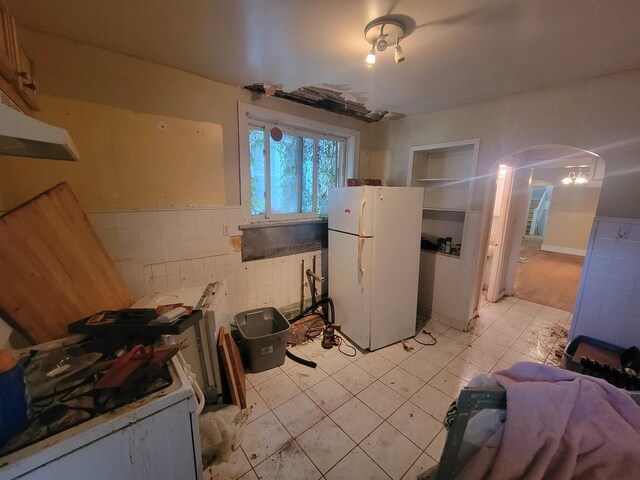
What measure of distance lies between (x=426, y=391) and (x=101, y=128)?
3003 millimetres

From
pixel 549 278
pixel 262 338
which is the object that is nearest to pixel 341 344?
pixel 262 338

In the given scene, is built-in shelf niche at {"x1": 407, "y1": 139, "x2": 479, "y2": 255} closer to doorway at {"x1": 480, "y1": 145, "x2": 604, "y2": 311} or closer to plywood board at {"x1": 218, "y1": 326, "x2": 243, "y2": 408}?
doorway at {"x1": 480, "y1": 145, "x2": 604, "y2": 311}

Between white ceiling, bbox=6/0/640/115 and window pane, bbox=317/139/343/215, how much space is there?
97 centimetres

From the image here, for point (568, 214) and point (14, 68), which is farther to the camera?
point (568, 214)

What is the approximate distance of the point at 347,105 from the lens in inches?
105

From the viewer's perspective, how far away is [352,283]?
247cm

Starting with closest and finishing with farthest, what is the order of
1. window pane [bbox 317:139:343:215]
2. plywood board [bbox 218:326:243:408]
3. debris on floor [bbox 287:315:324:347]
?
plywood board [bbox 218:326:243:408], debris on floor [bbox 287:315:324:347], window pane [bbox 317:139:343:215]

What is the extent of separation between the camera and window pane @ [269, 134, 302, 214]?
2.68m

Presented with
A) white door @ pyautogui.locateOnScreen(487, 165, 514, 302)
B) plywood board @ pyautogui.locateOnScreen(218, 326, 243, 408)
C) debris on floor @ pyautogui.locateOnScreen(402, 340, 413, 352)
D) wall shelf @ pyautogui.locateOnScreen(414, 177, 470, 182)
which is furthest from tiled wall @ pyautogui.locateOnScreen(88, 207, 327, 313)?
white door @ pyautogui.locateOnScreen(487, 165, 514, 302)

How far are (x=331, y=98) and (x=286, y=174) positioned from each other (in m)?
0.88

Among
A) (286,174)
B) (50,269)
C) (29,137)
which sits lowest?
(50,269)

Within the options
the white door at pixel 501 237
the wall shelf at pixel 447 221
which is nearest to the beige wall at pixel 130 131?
the wall shelf at pixel 447 221

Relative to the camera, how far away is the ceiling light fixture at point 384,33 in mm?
1326

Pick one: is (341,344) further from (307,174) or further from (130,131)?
(130,131)
